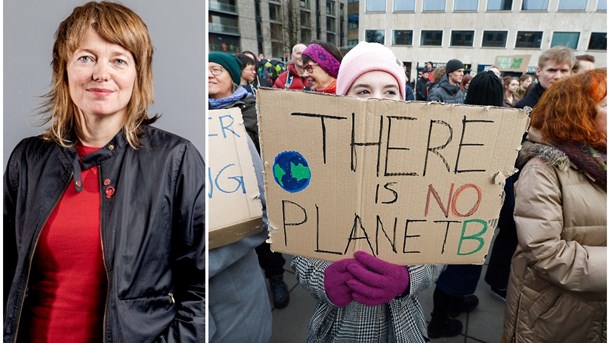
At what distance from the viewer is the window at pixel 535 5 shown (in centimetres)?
2572

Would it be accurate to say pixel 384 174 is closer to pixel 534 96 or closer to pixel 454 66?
pixel 534 96

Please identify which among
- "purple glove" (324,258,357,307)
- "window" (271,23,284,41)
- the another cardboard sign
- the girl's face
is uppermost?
"window" (271,23,284,41)

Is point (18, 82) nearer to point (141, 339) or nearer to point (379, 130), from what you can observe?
point (141, 339)

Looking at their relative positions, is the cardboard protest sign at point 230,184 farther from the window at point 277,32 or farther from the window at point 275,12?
the window at point 275,12

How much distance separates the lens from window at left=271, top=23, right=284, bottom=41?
3766 cm

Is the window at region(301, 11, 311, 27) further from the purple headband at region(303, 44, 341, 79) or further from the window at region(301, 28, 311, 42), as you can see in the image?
the purple headband at region(303, 44, 341, 79)

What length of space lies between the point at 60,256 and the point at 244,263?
21.8 inches

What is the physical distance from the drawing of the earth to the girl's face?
407 millimetres

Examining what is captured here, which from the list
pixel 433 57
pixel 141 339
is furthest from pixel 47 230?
pixel 433 57

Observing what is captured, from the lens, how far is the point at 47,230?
0.90 metres

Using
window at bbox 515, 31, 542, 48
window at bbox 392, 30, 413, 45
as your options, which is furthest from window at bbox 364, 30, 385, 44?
window at bbox 515, 31, 542, 48

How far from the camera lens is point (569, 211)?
47.5 inches

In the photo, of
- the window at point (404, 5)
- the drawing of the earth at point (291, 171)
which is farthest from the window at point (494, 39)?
the drawing of the earth at point (291, 171)

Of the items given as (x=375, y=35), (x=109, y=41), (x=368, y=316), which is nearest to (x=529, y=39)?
(x=375, y=35)
